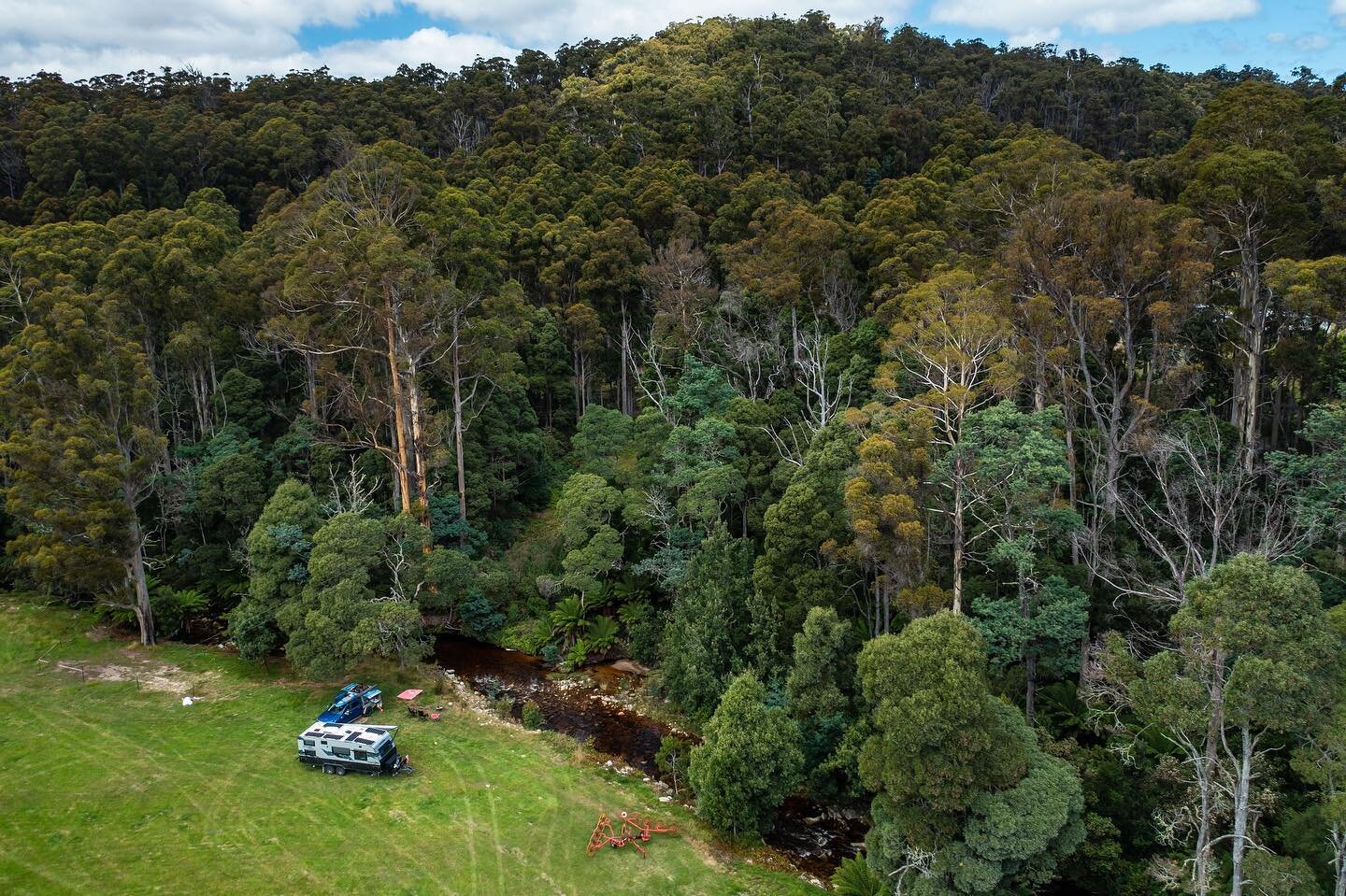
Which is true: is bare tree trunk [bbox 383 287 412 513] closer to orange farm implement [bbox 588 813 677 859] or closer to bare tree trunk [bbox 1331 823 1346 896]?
orange farm implement [bbox 588 813 677 859]

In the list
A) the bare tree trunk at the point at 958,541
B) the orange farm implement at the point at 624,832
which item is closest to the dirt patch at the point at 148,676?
the orange farm implement at the point at 624,832

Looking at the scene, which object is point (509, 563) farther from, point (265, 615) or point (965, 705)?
point (965, 705)

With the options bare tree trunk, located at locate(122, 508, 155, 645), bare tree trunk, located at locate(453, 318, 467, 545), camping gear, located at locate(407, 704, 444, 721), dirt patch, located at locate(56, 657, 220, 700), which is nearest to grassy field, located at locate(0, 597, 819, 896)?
dirt patch, located at locate(56, 657, 220, 700)

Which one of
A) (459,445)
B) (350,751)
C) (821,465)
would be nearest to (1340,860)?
(821,465)

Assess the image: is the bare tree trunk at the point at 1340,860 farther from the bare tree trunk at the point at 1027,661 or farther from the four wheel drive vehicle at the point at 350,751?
the four wheel drive vehicle at the point at 350,751

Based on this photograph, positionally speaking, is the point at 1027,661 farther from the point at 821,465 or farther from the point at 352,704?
the point at 352,704
